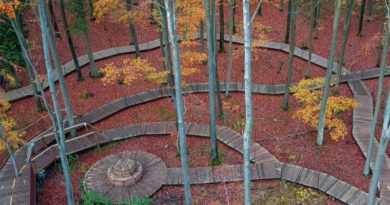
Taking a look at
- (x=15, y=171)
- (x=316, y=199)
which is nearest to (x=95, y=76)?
(x=15, y=171)

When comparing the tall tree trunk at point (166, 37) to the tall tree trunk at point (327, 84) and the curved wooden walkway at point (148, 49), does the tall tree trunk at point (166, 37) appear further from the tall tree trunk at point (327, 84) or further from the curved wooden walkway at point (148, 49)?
the curved wooden walkway at point (148, 49)

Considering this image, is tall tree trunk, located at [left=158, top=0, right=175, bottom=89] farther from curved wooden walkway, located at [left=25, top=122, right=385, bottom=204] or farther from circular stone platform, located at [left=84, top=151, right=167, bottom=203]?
circular stone platform, located at [left=84, top=151, right=167, bottom=203]

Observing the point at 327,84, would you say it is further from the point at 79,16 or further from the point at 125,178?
the point at 79,16

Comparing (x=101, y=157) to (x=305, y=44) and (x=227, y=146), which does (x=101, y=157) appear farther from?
(x=305, y=44)

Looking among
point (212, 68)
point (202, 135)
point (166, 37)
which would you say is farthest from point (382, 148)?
point (202, 135)

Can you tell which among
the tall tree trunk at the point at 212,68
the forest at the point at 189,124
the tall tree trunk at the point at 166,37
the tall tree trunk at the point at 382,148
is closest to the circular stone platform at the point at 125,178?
the forest at the point at 189,124
